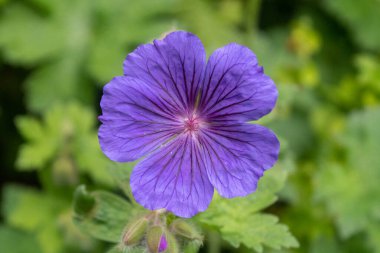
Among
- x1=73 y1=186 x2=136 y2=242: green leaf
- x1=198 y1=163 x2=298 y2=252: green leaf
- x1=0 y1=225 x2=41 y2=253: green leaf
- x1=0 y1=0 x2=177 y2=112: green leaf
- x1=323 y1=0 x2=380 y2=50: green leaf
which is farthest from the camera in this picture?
x1=323 y1=0 x2=380 y2=50: green leaf

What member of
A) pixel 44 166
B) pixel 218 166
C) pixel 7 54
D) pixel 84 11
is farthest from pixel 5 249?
pixel 218 166

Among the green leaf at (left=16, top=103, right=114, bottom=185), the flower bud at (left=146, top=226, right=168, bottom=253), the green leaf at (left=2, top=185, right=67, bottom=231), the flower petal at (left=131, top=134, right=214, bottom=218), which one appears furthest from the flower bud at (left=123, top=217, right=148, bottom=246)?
the green leaf at (left=2, top=185, right=67, bottom=231)

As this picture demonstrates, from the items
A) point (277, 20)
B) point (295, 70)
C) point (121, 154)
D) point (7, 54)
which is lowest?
point (121, 154)

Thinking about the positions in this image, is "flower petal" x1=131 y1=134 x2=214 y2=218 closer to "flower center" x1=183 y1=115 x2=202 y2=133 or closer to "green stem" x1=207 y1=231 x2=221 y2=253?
"flower center" x1=183 y1=115 x2=202 y2=133

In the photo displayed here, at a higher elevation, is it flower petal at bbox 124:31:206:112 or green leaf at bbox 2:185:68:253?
flower petal at bbox 124:31:206:112

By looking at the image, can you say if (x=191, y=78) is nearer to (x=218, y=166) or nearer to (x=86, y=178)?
(x=218, y=166)
